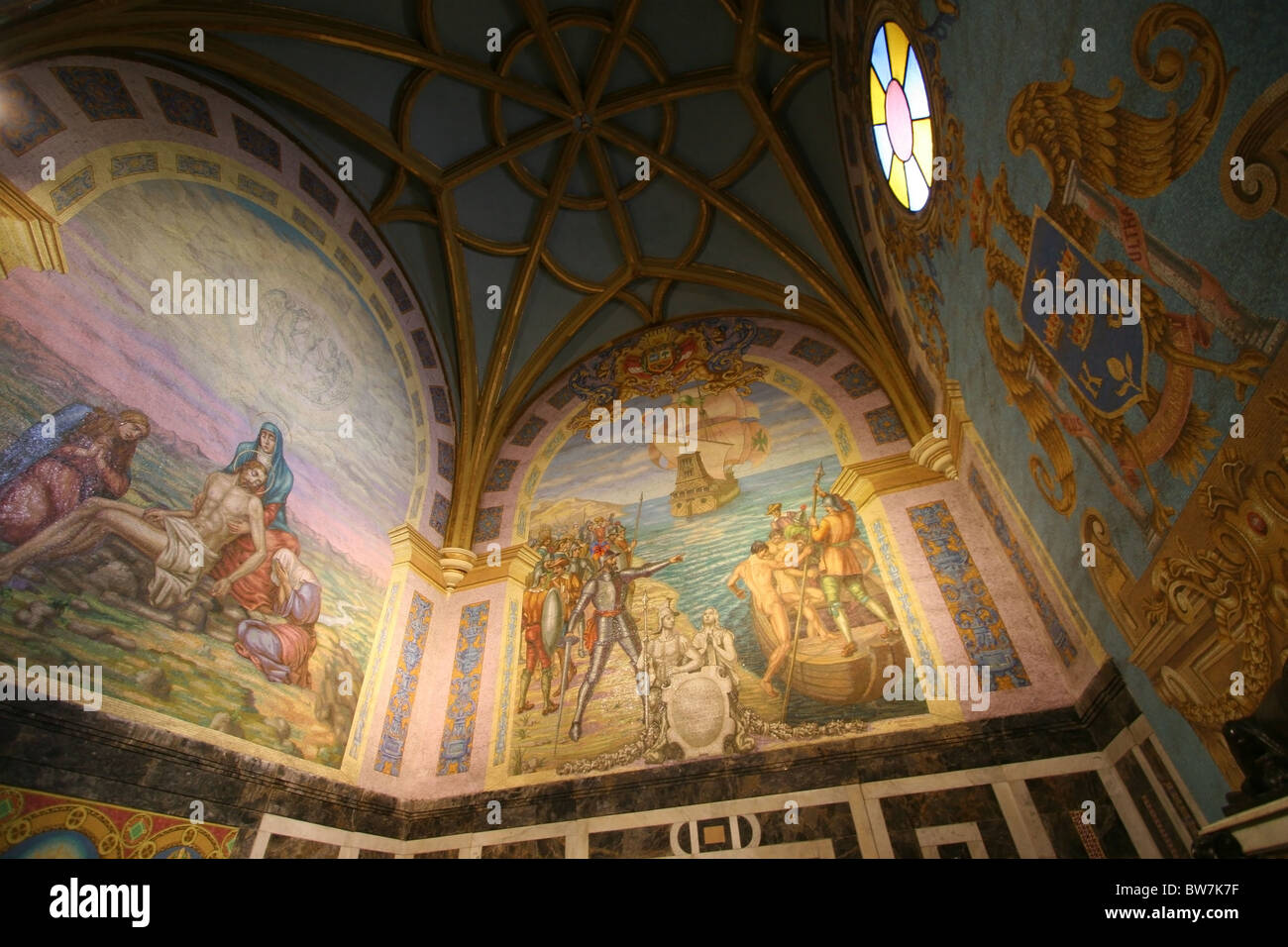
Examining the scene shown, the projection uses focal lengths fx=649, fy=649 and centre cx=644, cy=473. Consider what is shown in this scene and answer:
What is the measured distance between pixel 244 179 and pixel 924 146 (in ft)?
24.0

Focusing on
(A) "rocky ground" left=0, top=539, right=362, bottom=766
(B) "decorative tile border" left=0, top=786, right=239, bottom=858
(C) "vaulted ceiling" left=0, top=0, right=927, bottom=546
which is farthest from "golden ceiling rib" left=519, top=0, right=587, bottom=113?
(B) "decorative tile border" left=0, top=786, right=239, bottom=858

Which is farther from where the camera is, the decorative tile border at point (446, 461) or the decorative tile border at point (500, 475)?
the decorative tile border at point (500, 475)

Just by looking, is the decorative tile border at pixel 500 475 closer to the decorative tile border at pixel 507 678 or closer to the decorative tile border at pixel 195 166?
the decorative tile border at pixel 507 678

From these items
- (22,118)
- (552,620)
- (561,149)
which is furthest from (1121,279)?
(561,149)

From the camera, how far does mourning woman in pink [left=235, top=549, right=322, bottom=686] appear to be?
242 inches

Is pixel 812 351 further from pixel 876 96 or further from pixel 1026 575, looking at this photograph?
pixel 1026 575

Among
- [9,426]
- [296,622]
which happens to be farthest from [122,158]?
[296,622]

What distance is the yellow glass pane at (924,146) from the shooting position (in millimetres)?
5410

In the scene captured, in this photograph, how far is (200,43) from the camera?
6.83 metres

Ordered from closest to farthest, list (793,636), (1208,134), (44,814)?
(1208,134) → (44,814) → (793,636)

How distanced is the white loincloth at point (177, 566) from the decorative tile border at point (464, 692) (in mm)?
3415

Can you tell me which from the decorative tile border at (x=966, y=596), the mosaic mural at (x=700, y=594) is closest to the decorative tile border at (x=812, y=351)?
the mosaic mural at (x=700, y=594)

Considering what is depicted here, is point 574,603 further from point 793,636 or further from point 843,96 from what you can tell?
point 843,96

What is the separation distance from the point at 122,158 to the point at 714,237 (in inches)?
292
